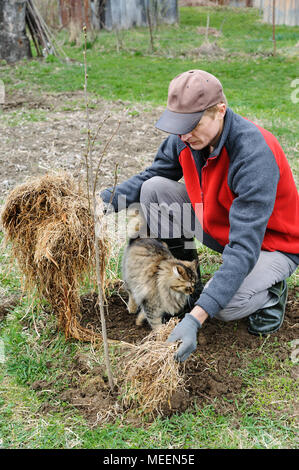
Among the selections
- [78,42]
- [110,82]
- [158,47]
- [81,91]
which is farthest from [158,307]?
[78,42]

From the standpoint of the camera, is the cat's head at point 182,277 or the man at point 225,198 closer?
the man at point 225,198

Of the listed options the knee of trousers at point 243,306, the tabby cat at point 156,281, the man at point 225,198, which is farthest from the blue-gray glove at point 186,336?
the tabby cat at point 156,281

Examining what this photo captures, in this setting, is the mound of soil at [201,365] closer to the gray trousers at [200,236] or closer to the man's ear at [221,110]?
the gray trousers at [200,236]

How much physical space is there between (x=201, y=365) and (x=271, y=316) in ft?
1.97

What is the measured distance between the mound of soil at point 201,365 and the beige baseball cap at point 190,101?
145 centimetres

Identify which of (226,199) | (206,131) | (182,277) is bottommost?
(182,277)

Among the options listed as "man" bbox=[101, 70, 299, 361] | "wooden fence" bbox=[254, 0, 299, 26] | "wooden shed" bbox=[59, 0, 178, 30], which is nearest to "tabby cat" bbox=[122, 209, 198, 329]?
"man" bbox=[101, 70, 299, 361]

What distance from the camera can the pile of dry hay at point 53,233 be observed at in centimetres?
300

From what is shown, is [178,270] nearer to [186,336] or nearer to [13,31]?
[186,336]

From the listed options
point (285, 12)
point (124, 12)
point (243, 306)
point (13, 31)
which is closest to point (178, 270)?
point (243, 306)

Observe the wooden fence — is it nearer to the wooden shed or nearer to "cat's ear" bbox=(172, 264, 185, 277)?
the wooden shed

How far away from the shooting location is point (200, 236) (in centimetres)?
377

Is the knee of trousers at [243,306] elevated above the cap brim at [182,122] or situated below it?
below

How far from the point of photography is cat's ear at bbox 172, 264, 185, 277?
10.9ft
